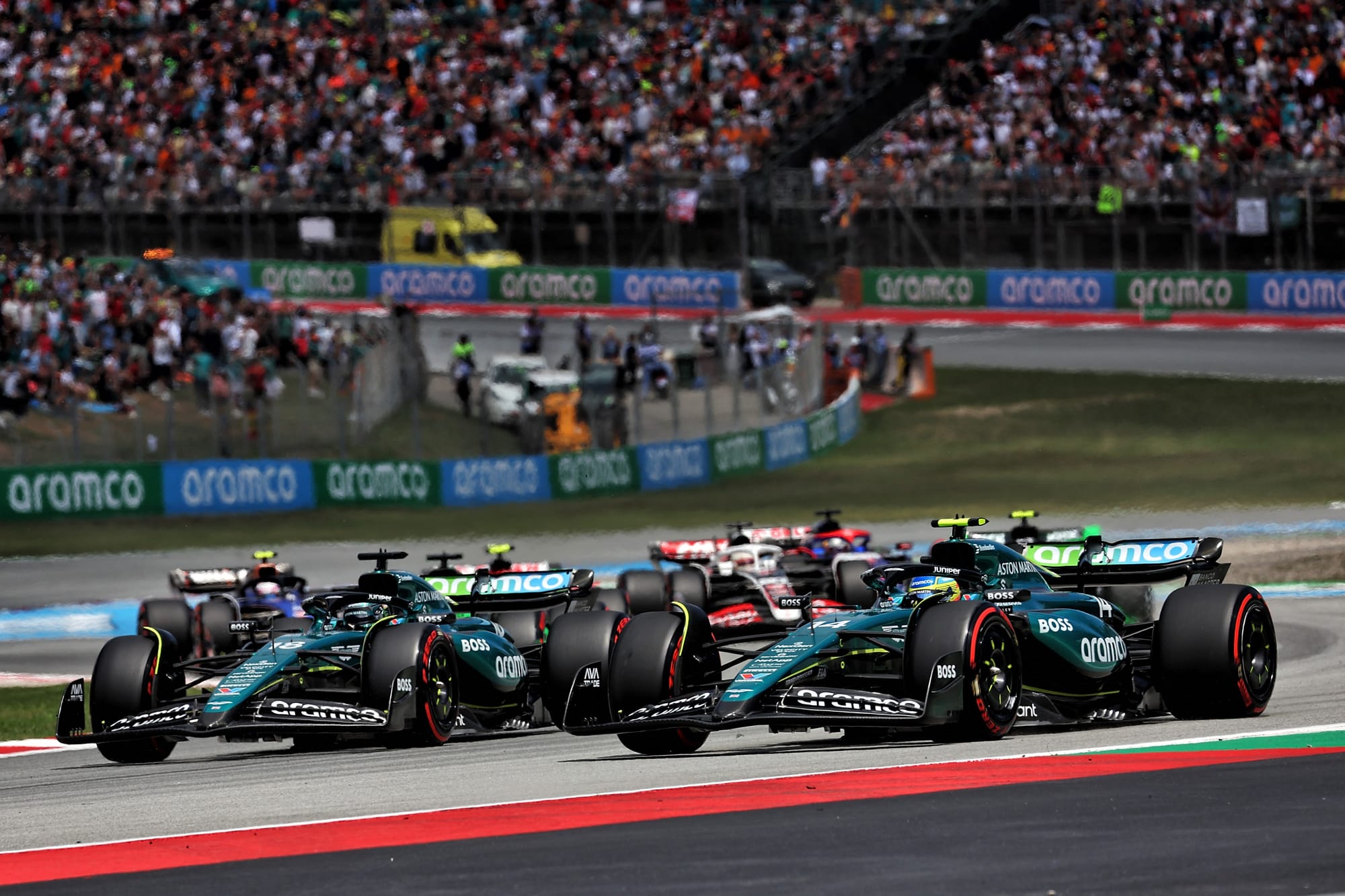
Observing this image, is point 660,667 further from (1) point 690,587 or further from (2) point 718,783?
(1) point 690,587

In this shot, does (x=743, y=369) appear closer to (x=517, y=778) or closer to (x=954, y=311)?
(x=954, y=311)

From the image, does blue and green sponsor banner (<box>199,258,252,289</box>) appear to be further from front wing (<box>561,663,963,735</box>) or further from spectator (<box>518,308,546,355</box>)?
front wing (<box>561,663,963,735</box>)

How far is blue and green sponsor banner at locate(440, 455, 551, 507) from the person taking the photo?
35.1 m

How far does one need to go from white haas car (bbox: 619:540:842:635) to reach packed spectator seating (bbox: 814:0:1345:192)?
83.8 ft

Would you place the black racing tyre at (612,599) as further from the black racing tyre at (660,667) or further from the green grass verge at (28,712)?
the black racing tyre at (660,667)

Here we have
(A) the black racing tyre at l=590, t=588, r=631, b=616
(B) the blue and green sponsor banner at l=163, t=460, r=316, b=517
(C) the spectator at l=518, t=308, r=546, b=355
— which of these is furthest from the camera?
(C) the spectator at l=518, t=308, r=546, b=355

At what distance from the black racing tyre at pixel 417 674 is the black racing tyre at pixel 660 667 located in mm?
1464

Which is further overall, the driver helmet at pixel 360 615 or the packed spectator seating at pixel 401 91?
the packed spectator seating at pixel 401 91

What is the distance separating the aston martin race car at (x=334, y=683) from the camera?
13648 mm

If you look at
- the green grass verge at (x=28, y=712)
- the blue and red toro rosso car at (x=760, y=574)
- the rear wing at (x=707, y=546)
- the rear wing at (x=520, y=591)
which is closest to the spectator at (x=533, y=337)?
the blue and red toro rosso car at (x=760, y=574)

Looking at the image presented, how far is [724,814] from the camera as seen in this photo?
9.66 m

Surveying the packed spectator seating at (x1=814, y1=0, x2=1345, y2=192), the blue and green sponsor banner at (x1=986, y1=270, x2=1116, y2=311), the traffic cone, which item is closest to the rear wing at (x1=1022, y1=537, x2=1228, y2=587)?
the traffic cone

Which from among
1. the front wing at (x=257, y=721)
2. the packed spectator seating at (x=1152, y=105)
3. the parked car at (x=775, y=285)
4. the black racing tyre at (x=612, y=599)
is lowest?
the black racing tyre at (x=612, y=599)

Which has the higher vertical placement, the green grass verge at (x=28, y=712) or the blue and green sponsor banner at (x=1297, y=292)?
the blue and green sponsor banner at (x=1297, y=292)
